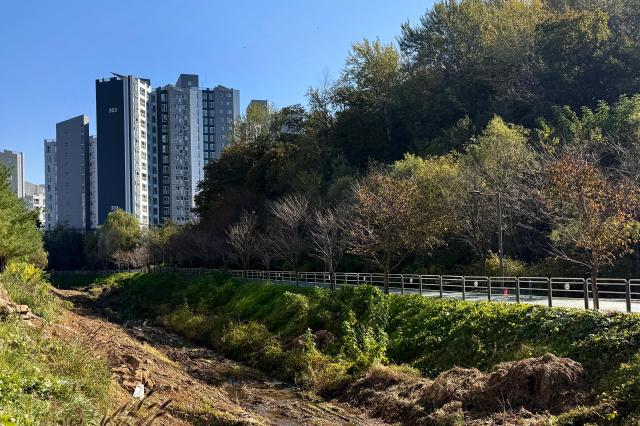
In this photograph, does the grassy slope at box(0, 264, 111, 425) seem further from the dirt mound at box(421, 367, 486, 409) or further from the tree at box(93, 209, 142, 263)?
the tree at box(93, 209, 142, 263)

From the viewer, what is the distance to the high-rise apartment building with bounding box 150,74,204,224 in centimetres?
12069

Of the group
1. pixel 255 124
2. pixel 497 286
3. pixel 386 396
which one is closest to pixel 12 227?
pixel 386 396

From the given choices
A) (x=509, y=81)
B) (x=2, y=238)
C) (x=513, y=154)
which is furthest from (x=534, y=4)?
(x=2, y=238)

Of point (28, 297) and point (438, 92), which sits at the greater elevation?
point (438, 92)

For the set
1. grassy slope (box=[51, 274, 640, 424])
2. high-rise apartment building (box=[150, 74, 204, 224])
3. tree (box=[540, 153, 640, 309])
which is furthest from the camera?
high-rise apartment building (box=[150, 74, 204, 224])

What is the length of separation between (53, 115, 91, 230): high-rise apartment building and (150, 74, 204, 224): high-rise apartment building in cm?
1698

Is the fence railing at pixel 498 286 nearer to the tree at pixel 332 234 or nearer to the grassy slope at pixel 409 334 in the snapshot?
the tree at pixel 332 234

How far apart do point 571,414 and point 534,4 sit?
53635 mm

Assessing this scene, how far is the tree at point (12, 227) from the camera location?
31.0 meters

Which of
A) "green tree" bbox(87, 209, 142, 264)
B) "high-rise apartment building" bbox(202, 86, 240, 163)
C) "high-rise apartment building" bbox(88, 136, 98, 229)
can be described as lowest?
"green tree" bbox(87, 209, 142, 264)

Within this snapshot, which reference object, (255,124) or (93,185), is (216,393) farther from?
(93,185)

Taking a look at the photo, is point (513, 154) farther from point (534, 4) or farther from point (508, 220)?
point (534, 4)

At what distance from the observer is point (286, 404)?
17.3 metres

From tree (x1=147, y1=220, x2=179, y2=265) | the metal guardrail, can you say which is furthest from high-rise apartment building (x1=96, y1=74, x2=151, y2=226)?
the metal guardrail
